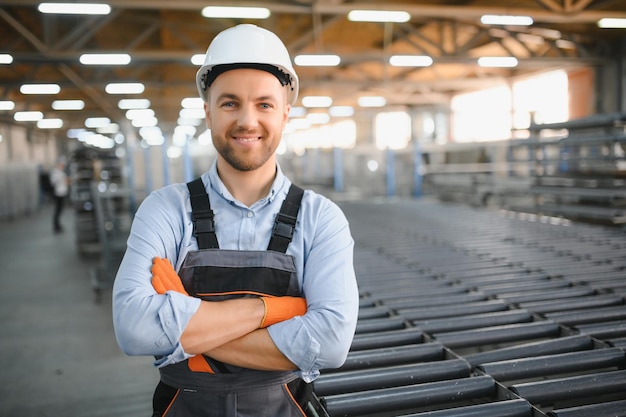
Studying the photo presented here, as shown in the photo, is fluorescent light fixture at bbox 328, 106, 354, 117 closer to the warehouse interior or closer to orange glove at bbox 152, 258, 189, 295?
the warehouse interior

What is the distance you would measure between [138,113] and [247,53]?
24.1m

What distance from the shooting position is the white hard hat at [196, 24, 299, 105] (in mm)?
1521

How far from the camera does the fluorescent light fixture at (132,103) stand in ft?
64.4

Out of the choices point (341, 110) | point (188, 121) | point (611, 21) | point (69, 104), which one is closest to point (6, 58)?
point (69, 104)

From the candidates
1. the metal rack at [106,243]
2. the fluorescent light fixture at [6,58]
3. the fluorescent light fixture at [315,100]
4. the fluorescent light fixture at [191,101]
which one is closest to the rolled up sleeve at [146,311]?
the metal rack at [106,243]

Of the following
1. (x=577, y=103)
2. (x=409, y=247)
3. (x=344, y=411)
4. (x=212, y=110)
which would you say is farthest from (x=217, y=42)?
(x=577, y=103)

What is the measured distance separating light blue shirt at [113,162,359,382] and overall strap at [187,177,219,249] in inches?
1.4

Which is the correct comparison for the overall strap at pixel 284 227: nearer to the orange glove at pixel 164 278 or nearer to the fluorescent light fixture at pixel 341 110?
the orange glove at pixel 164 278

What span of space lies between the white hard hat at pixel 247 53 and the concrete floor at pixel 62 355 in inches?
93.9

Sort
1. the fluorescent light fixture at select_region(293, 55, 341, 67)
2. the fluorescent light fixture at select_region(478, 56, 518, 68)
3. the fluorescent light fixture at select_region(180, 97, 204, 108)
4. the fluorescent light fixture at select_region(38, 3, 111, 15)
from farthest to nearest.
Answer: the fluorescent light fixture at select_region(180, 97, 204, 108) → the fluorescent light fixture at select_region(478, 56, 518, 68) → the fluorescent light fixture at select_region(293, 55, 341, 67) → the fluorescent light fixture at select_region(38, 3, 111, 15)

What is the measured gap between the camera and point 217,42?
5.18 feet

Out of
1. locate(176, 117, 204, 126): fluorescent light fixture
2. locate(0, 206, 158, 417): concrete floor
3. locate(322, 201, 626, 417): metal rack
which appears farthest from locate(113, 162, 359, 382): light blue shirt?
locate(176, 117, 204, 126): fluorescent light fixture

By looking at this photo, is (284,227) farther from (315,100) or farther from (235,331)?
(315,100)

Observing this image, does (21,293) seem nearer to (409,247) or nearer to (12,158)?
(409,247)
